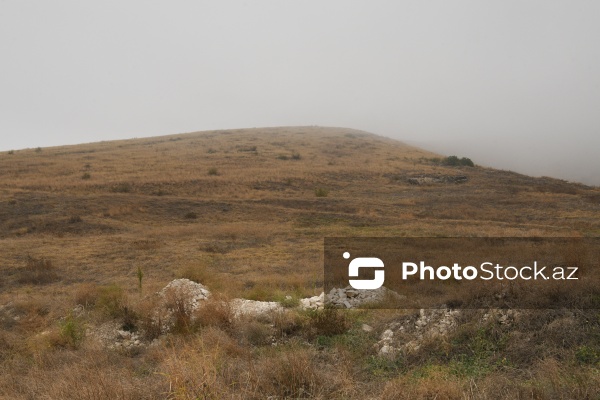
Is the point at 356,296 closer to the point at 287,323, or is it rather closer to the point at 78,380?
the point at 287,323

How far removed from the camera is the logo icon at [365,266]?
10359 millimetres

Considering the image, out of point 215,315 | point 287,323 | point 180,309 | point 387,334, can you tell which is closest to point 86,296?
point 180,309

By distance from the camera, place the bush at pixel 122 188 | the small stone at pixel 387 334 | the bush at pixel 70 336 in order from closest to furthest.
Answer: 1. the small stone at pixel 387 334
2. the bush at pixel 70 336
3. the bush at pixel 122 188

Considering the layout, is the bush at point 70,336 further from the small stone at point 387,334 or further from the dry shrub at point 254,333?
the small stone at point 387,334

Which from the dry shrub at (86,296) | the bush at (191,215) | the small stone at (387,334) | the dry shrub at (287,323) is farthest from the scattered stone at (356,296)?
the bush at (191,215)

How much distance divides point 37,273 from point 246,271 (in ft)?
22.6

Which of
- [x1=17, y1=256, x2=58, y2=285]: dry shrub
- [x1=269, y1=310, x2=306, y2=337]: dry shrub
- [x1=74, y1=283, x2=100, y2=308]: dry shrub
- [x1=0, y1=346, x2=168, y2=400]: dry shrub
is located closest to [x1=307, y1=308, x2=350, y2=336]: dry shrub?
[x1=269, y1=310, x2=306, y2=337]: dry shrub

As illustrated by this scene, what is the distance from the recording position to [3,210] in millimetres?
23859

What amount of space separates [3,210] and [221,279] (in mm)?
19957

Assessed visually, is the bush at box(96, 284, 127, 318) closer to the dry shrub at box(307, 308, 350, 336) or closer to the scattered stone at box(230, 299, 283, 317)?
the scattered stone at box(230, 299, 283, 317)

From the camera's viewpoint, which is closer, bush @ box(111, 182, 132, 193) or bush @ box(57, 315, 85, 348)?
bush @ box(57, 315, 85, 348)

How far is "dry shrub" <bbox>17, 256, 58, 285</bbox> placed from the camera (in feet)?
41.0

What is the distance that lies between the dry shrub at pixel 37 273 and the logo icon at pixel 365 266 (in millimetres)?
9670

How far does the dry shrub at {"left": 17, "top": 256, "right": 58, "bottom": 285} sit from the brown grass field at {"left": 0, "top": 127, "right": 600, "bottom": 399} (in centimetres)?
8
